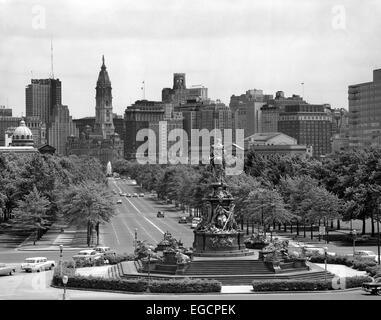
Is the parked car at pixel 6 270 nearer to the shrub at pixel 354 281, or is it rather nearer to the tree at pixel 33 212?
the shrub at pixel 354 281

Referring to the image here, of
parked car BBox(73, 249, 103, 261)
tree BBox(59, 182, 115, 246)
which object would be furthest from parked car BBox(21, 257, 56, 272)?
tree BBox(59, 182, 115, 246)

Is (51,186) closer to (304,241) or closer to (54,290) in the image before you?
(304,241)

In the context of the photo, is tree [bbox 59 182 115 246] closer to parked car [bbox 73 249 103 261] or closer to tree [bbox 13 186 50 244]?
tree [bbox 13 186 50 244]

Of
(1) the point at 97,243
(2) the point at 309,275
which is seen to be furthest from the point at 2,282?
(1) the point at 97,243

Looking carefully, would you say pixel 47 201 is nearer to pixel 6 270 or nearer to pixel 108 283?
pixel 6 270
